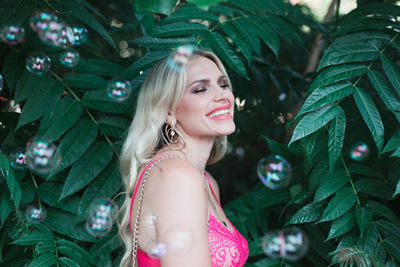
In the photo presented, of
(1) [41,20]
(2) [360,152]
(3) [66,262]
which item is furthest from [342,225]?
(1) [41,20]

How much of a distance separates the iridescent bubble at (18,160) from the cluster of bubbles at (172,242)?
93 cm

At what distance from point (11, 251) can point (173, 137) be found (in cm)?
121

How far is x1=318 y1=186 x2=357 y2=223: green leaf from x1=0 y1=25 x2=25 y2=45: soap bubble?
205 centimetres

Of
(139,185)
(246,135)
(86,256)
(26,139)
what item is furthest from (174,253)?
(246,135)

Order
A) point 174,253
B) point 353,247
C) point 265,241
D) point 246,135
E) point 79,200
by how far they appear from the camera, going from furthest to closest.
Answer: point 246,135 → point 79,200 → point 265,241 → point 353,247 → point 174,253

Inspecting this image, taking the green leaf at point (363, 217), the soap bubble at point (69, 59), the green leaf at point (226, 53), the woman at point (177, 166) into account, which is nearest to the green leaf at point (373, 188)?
the green leaf at point (363, 217)

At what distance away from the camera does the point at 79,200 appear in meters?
2.54

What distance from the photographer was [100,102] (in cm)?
258

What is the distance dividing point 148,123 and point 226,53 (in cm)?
66

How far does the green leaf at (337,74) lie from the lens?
2178 millimetres

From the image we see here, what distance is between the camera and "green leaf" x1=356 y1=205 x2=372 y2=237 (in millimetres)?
2154

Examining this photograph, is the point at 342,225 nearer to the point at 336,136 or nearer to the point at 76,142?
the point at 336,136

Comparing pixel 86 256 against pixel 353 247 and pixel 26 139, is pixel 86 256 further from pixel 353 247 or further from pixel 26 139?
pixel 353 247

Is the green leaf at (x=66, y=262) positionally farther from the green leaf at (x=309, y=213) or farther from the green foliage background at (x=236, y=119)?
the green leaf at (x=309, y=213)
